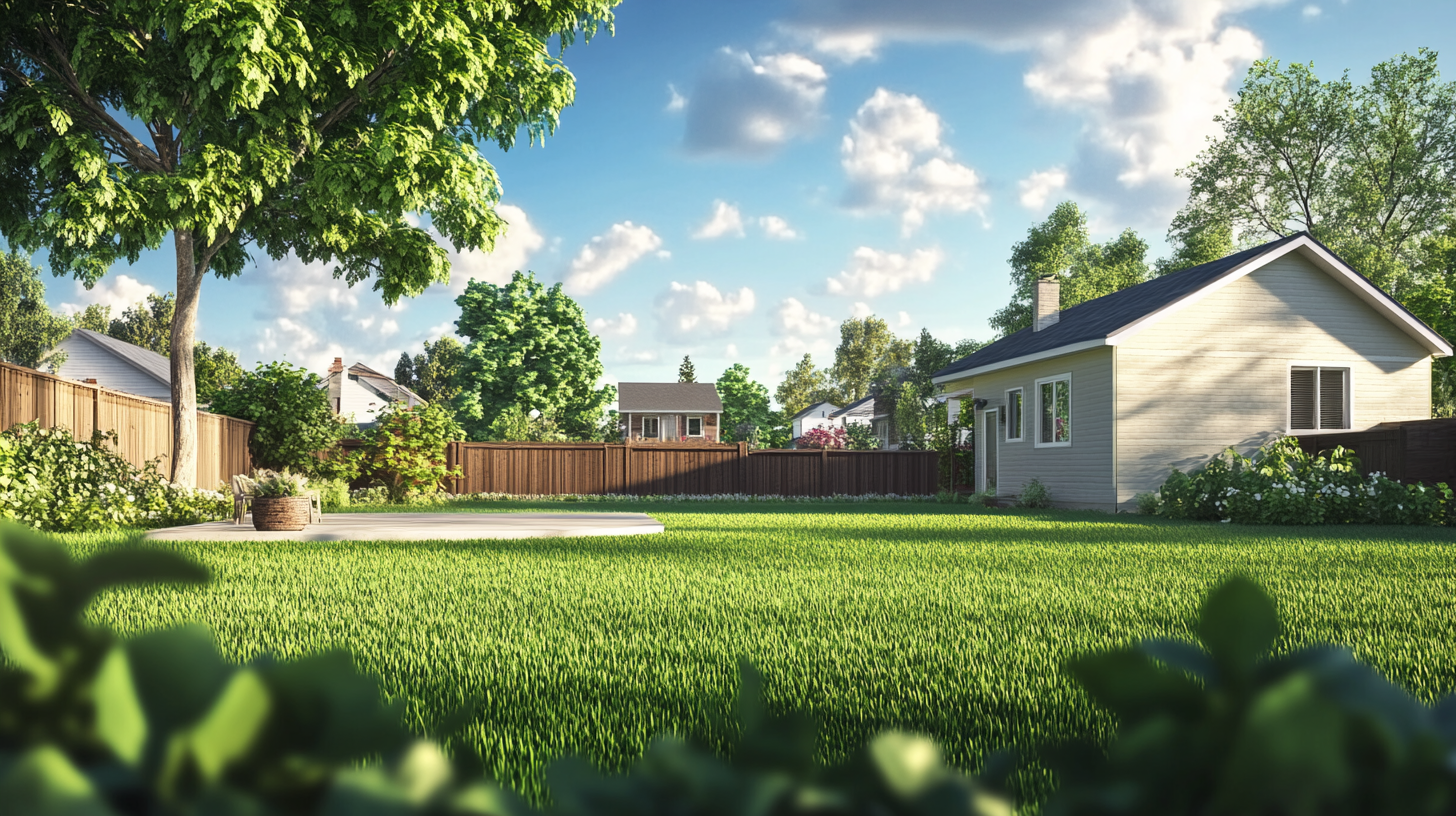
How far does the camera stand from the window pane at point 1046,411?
65.9ft

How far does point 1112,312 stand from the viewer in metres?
19.8

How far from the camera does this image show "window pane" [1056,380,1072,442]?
18891 mm

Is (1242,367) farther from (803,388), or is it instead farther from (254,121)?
(803,388)

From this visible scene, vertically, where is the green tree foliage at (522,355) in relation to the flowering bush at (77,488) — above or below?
above

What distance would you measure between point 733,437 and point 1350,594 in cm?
6246

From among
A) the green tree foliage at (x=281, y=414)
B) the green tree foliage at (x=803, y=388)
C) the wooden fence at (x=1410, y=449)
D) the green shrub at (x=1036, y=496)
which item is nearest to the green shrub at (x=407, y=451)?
the green tree foliage at (x=281, y=414)

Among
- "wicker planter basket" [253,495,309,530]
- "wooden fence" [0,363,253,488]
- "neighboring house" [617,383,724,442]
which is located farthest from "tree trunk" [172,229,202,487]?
"neighboring house" [617,383,724,442]

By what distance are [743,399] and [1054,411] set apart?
169ft

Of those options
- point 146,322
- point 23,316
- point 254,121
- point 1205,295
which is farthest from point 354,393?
point 1205,295

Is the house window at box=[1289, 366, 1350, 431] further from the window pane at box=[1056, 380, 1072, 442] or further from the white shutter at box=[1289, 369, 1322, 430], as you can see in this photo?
the window pane at box=[1056, 380, 1072, 442]

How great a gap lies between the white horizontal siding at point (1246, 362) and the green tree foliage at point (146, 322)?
7521 cm

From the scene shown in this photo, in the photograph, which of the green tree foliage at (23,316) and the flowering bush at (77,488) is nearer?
the flowering bush at (77,488)

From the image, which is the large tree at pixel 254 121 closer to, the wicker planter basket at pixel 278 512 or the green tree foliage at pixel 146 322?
the wicker planter basket at pixel 278 512

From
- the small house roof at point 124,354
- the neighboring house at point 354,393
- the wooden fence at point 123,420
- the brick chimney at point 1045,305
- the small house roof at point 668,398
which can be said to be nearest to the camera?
the wooden fence at point 123,420
